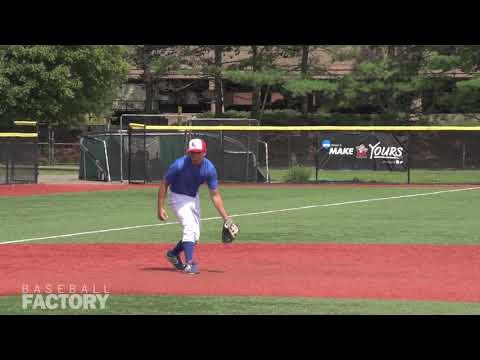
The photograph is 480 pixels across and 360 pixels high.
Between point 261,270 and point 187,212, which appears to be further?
point 261,270

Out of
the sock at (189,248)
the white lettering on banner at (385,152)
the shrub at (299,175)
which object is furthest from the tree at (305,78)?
the sock at (189,248)

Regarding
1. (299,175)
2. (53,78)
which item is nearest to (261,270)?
(299,175)

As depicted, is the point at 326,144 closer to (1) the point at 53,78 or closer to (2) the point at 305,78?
(1) the point at 53,78

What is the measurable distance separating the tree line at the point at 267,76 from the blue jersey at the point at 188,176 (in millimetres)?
37349

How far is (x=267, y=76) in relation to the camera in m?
54.9

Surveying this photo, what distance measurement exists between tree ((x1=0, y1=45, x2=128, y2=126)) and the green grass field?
63.0 ft

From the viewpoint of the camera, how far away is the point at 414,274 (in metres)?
14.0

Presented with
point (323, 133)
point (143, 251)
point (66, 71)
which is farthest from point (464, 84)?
point (143, 251)

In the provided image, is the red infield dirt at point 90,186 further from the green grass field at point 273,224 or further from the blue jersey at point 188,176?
the blue jersey at point 188,176

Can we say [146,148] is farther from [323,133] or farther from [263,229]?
[263,229]

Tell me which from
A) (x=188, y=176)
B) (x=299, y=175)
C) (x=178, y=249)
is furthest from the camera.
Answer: (x=299, y=175)

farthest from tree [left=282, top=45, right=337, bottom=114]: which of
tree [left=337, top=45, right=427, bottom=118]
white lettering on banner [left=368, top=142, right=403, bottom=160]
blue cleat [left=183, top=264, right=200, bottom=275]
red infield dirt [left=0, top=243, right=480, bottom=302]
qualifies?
blue cleat [left=183, top=264, right=200, bottom=275]

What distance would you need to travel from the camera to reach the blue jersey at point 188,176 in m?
13.2

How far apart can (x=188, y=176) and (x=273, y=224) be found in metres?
8.95
